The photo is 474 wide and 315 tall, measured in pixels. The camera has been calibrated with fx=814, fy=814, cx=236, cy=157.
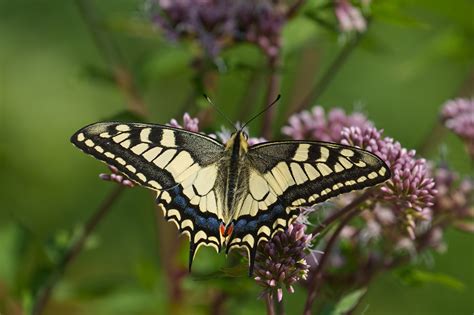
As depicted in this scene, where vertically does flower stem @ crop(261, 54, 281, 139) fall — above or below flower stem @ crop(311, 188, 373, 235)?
above

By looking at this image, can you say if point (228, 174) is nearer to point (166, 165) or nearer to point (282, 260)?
point (166, 165)

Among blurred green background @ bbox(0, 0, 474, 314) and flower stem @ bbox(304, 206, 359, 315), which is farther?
blurred green background @ bbox(0, 0, 474, 314)

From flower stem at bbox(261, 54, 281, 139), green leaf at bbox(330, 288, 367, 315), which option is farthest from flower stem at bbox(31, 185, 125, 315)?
green leaf at bbox(330, 288, 367, 315)

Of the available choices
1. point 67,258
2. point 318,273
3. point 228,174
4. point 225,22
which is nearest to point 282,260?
point 318,273

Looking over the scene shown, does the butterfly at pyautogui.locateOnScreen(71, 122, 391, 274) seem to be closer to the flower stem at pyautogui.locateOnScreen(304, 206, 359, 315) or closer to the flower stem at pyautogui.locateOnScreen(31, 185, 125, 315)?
the flower stem at pyautogui.locateOnScreen(304, 206, 359, 315)

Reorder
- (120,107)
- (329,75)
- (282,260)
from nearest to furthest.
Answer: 1. (282,260)
2. (329,75)
3. (120,107)

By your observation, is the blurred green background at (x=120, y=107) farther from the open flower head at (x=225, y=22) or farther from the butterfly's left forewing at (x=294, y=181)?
the butterfly's left forewing at (x=294, y=181)

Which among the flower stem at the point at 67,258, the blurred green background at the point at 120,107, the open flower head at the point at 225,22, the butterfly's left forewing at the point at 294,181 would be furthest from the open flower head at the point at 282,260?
the blurred green background at the point at 120,107
